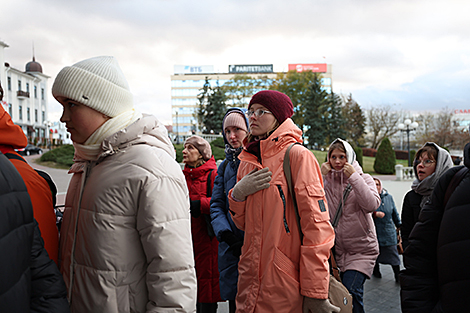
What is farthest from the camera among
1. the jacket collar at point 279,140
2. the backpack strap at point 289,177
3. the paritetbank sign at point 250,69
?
the paritetbank sign at point 250,69

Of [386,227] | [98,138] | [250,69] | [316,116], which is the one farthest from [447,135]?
[250,69]

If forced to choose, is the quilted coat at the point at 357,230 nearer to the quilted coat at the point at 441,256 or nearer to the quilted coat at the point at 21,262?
the quilted coat at the point at 441,256

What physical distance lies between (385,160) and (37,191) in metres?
36.2

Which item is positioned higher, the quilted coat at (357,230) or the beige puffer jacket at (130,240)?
the beige puffer jacket at (130,240)

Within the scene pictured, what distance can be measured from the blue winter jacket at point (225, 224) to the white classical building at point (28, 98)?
179 feet

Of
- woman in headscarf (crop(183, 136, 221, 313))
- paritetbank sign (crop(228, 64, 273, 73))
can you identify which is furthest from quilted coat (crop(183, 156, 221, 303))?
paritetbank sign (crop(228, 64, 273, 73))

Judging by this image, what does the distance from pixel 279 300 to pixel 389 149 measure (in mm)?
35406

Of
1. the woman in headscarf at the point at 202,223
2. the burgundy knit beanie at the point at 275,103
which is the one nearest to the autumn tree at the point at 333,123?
the woman in headscarf at the point at 202,223

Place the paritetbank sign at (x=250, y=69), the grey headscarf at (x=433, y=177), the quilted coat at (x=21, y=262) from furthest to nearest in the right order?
the paritetbank sign at (x=250, y=69) → the grey headscarf at (x=433, y=177) → the quilted coat at (x=21, y=262)

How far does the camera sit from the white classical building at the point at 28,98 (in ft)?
185

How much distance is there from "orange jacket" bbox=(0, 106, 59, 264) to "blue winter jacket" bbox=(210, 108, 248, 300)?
5.88 ft

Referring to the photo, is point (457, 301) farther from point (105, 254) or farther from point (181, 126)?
point (181, 126)

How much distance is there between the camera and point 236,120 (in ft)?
12.9

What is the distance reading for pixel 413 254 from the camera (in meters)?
1.96
